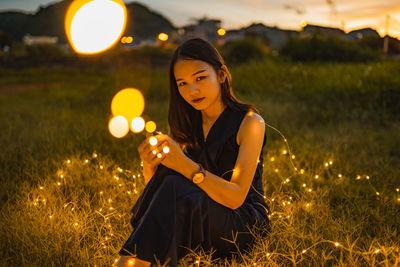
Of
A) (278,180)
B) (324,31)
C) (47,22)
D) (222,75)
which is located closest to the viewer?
(222,75)

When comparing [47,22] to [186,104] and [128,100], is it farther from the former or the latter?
[186,104]

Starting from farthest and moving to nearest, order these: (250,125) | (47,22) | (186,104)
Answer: (47,22) < (186,104) < (250,125)

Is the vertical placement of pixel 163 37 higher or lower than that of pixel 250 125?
higher

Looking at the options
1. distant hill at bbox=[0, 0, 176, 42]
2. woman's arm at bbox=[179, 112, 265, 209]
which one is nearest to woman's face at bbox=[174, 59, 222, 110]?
woman's arm at bbox=[179, 112, 265, 209]

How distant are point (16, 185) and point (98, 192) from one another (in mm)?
838

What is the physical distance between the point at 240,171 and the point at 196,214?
371mm

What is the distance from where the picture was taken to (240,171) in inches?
80.0

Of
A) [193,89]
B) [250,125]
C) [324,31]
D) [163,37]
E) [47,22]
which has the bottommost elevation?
[250,125]

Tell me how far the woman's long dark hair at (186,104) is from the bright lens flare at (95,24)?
1.39 feet

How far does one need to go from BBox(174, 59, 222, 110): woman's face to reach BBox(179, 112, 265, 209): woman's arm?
0.29 meters

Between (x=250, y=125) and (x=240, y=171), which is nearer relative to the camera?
(x=240, y=171)

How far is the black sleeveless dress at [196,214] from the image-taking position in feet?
5.97

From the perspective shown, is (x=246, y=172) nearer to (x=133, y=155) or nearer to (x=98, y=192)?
(x=98, y=192)

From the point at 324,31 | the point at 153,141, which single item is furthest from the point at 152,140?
the point at 324,31
